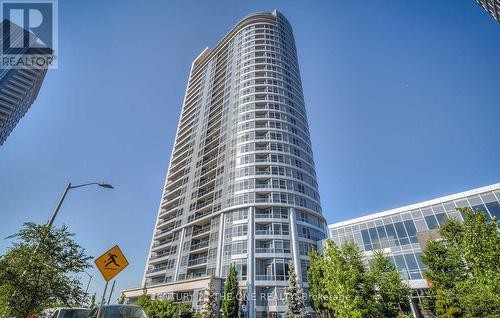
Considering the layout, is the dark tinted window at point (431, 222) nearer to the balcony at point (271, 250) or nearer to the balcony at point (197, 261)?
the balcony at point (271, 250)

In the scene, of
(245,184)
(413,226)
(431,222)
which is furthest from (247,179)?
(431,222)

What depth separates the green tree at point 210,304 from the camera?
32750 millimetres

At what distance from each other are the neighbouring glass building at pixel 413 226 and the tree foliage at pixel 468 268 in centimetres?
569

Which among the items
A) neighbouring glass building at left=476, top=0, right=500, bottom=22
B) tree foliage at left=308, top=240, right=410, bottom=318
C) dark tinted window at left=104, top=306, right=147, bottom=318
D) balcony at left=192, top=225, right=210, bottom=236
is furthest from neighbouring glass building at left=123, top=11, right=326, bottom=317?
neighbouring glass building at left=476, top=0, right=500, bottom=22

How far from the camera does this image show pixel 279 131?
5253 cm

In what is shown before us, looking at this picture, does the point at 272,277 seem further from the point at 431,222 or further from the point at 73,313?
the point at 73,313

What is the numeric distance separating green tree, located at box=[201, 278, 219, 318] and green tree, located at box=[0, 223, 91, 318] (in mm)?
23538

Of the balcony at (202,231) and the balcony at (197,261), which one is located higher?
the balcony at (202,231)

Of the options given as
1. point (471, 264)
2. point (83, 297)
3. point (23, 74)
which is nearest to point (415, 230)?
point (471, 264)

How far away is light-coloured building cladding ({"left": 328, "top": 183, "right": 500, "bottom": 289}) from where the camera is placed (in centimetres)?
2852

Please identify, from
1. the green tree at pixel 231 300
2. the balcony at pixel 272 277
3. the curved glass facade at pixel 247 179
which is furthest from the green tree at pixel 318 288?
the green tree at pixel 231 300

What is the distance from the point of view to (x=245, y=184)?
4656 cm

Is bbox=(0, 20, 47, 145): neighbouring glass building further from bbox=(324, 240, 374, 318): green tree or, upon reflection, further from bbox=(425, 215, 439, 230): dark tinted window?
bbox=(425, 215, 439, 230): dark tinted window

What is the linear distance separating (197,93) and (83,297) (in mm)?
72019
